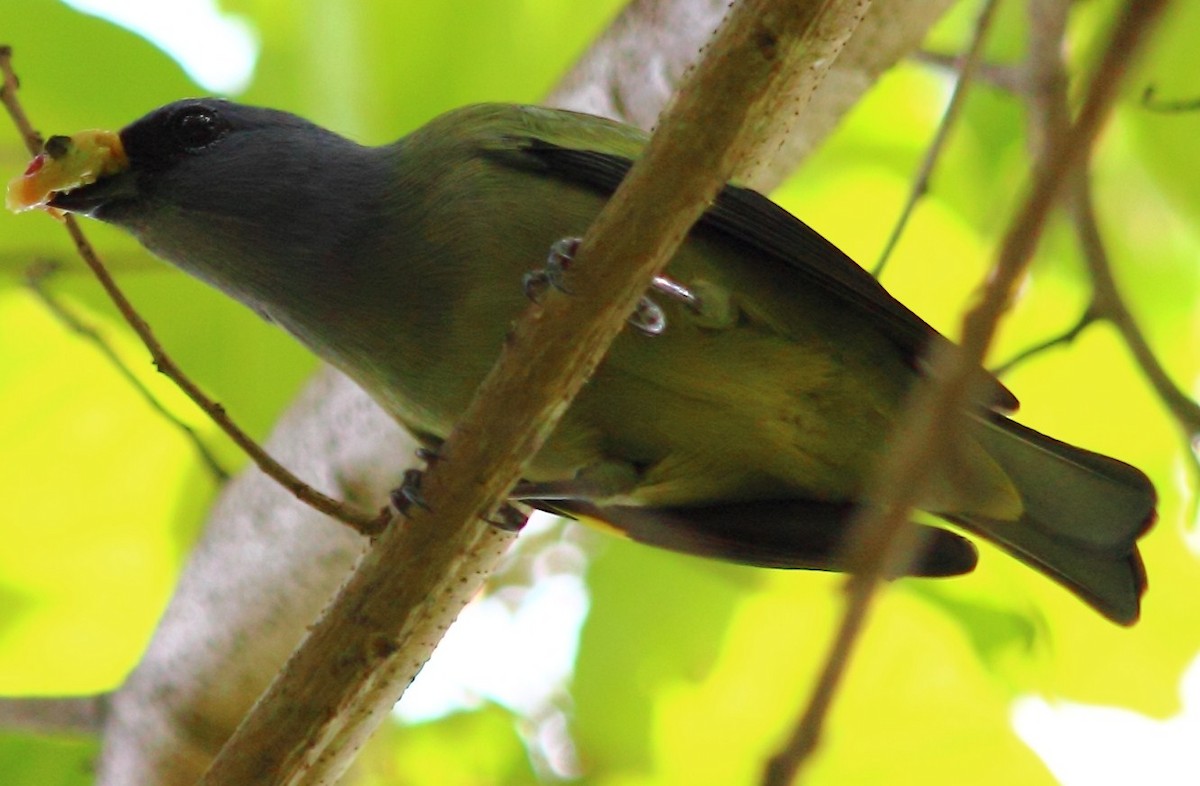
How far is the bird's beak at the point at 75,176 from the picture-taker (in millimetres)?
2844

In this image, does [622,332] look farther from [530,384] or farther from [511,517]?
[530,384]

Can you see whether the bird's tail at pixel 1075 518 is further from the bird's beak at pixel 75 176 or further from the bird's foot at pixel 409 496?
the bird's beak at pixel 75 176

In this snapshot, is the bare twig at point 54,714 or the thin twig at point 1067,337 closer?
the thin twig at point 1067,337

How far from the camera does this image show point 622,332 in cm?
279

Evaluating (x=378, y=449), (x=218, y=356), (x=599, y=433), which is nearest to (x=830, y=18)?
(x=599, y=433)

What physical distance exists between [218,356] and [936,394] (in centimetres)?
299

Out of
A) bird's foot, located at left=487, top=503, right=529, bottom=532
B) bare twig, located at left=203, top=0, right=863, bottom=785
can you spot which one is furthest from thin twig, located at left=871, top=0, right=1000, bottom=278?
bird's foot, located at left=487, top=503, right=529, bottom=532

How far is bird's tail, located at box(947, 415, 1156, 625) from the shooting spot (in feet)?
10.1

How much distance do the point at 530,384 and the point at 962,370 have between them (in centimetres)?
130

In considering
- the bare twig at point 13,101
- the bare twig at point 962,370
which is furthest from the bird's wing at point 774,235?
the bare twig at point 962,370

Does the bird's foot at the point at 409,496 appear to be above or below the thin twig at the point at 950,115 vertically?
below

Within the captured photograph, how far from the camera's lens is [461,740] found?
4.65m

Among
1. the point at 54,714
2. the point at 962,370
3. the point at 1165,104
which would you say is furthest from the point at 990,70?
the point at 962,370

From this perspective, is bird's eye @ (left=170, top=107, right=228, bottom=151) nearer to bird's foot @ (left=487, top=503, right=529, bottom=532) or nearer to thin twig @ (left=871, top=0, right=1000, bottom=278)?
bird's foot @ (left=487, top=503, right=529, bottom=532)
